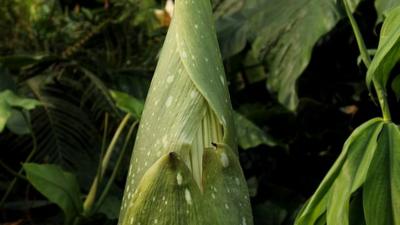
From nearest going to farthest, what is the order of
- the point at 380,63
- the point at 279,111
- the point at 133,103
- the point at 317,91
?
the point at 380,63 < the point at 133,103 < the point at 279,111 < the point at 317,91

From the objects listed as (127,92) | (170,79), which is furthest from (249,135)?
(170,79)

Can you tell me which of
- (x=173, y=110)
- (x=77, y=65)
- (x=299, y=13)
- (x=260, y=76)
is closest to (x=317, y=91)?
(x=260, y=76)

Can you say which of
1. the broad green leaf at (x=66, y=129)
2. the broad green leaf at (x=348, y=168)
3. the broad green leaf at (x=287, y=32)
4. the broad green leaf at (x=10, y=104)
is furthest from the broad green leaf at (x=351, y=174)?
the broad green leaf at (x=66, y=129)

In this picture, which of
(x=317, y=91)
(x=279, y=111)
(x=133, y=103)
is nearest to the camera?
(x=133, y=103)

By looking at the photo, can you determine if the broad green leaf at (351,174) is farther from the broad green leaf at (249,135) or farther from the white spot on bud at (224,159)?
the broad green leaf at (249,135)

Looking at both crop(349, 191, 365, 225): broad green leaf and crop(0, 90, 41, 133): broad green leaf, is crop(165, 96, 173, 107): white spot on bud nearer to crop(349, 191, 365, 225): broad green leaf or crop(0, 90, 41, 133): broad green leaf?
crop(349, 191, 365, 225): broad green leaf

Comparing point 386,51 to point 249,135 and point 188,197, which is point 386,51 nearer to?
point 188,197

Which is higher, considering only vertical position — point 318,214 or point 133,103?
point 133,103

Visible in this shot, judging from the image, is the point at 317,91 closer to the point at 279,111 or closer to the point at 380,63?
the point at 279,111
